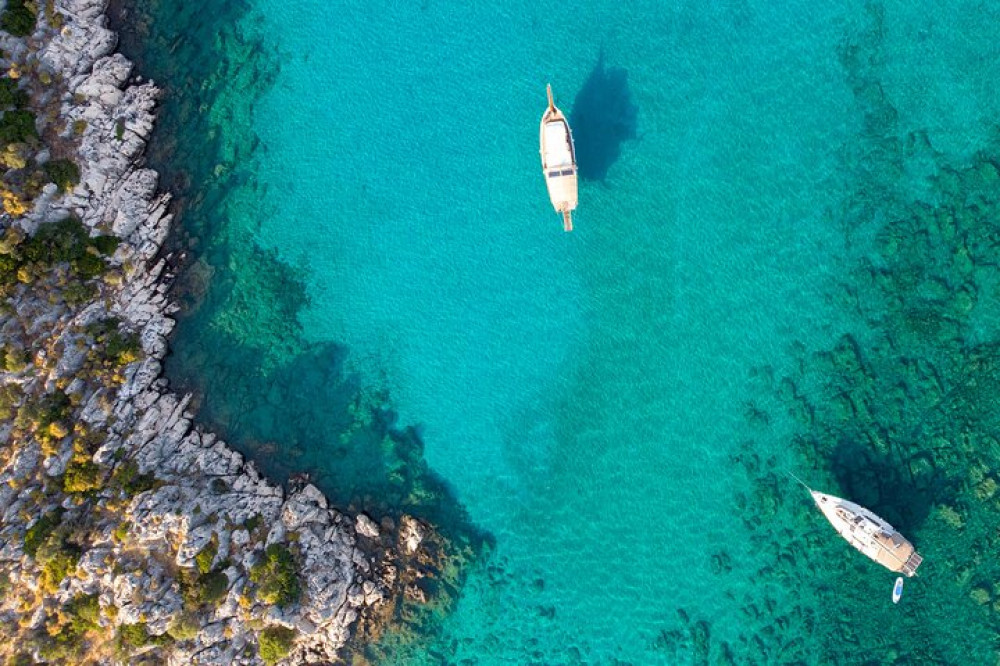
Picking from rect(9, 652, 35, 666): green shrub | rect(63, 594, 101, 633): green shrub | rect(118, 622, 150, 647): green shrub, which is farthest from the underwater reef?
rect(9, 652, 35, 666): green shrub

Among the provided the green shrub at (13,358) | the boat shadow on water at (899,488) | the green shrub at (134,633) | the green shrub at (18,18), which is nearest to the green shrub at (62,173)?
the green shrub at (18,18)

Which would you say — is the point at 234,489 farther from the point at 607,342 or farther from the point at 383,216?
the point at 607,342

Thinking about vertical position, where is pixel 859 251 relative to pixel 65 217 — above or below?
above

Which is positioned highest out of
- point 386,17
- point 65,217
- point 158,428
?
point 386,17

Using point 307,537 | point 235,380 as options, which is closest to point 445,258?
point 235,380

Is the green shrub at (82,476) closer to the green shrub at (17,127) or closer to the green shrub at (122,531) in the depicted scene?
the green shrub at (122,531)

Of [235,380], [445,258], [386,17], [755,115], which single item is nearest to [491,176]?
[445,258]
